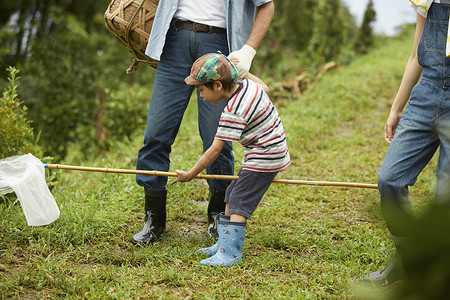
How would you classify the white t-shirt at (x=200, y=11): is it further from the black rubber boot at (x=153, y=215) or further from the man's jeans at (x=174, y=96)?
the black rubber boot at (x=153, y=215)

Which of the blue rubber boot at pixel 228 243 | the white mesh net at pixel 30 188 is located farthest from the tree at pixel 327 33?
the white mesh net at pixel 30 188

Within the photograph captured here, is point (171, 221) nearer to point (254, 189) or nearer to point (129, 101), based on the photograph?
point (254, 189)

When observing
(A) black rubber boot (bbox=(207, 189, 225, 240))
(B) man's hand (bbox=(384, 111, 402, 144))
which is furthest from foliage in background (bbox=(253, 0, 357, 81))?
(B) man's hand (bbox=(384, 111, 402, 144))

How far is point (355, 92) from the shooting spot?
941cm

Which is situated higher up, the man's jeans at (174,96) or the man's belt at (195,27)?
the man's belt at (195,27)

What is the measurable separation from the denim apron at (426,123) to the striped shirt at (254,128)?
0.68m

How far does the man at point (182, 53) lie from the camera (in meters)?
3.13

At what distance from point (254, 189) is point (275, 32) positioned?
47.0 ft

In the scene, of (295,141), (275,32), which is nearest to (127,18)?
(295,141)

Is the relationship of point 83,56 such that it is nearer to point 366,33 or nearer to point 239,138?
point 366,33

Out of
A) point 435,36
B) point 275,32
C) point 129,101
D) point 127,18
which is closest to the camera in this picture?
point 435,36

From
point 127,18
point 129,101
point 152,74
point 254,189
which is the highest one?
point 127,18

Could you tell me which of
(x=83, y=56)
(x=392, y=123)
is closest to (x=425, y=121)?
(x=392, y=123)

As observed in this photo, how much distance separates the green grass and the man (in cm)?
35
